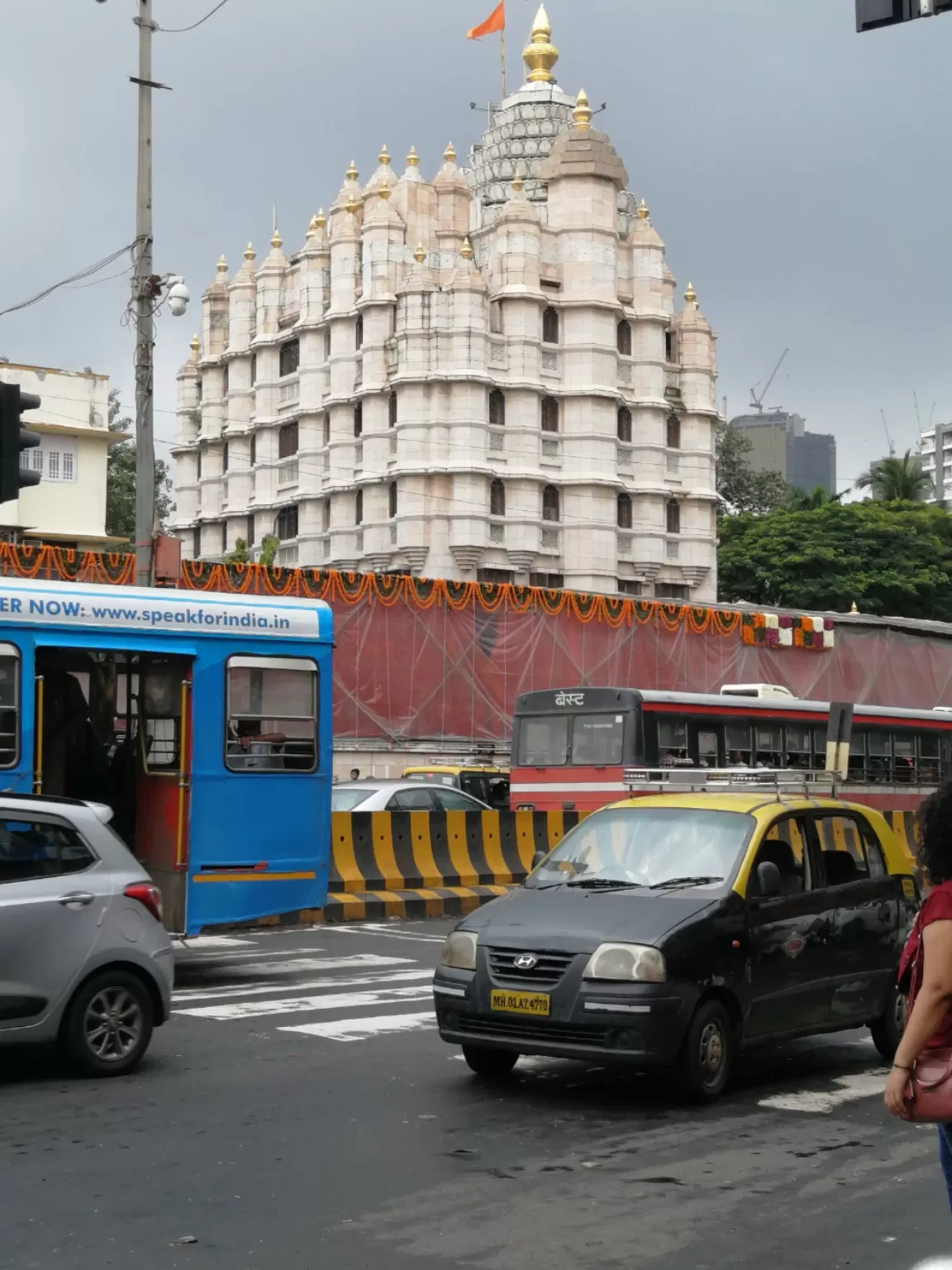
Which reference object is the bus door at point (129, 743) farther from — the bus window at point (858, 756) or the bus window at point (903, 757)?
the bus window at point (903, 757)

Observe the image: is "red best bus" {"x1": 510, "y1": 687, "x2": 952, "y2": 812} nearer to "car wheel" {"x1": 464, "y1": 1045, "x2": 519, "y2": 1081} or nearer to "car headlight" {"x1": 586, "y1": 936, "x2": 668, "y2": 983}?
"car wheel" {"x1": 464, "y1": 1045, "x2": 519, "y2": 1081}

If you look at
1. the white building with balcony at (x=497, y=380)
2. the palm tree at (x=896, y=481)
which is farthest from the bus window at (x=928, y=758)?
the palm tree at (x=896, y=481)

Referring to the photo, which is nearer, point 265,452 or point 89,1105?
point 89,1105

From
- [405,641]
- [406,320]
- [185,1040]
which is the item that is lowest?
[185,1040]

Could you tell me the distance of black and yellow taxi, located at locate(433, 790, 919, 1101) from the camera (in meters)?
8.48

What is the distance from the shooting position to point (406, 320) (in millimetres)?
72688

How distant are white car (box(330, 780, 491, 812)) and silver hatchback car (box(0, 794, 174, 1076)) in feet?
41.0

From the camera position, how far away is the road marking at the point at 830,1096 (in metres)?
8.82

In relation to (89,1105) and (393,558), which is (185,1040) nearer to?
(89,1105)

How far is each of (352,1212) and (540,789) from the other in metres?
22.0

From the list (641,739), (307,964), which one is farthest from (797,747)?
(307,964)

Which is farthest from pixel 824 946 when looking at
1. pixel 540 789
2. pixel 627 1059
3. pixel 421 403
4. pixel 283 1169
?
pixel 421 403

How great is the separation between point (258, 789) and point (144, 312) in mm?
9611

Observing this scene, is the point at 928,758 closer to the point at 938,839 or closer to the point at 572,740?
the point at 572,740
